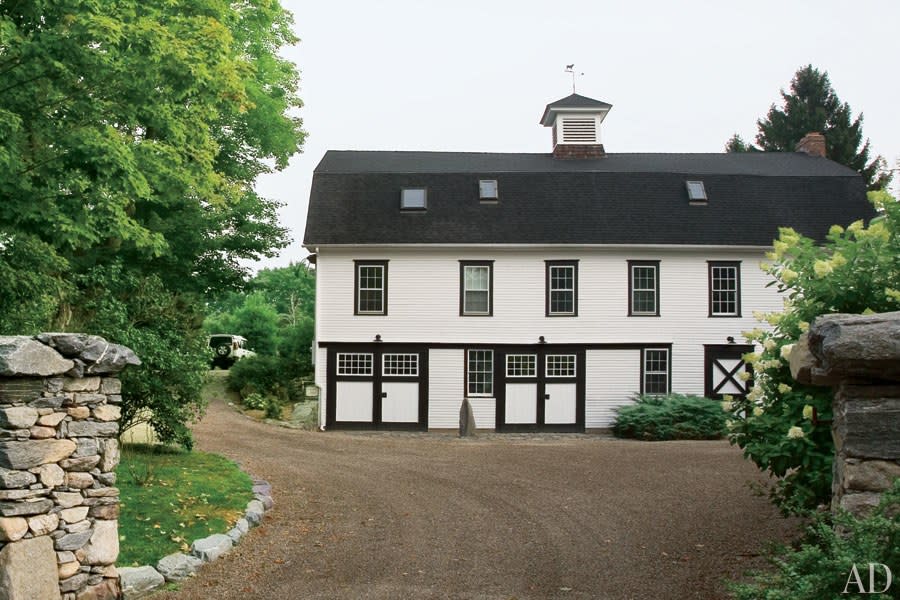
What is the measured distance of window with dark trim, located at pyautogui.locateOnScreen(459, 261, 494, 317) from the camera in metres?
24.3

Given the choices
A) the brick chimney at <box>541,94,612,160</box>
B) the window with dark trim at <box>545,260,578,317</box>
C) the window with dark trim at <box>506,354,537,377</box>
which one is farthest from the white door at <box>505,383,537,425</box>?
the brick chimney at <box>541,94,612,160</box>

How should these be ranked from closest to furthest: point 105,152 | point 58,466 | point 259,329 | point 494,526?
point 58,466 → point 494,526 → point 105,152 → point 259,329

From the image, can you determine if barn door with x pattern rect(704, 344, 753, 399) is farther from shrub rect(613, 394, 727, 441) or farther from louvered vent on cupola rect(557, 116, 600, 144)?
louvered vent on cupola rect(557, 116, 600, 144)

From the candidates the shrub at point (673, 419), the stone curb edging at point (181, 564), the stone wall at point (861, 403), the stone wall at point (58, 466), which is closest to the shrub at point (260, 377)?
the shrub at point (673, 419)

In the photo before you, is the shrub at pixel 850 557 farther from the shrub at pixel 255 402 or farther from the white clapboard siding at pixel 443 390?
the shrub at pixel 255 402

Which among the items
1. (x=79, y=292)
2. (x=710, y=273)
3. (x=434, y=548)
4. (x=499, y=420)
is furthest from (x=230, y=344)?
(x=434, y=548)

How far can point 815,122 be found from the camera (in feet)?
144

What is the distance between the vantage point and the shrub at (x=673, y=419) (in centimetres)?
2214

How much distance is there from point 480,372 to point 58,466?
17.7 m

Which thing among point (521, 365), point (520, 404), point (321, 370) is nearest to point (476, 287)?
point (521, 365)

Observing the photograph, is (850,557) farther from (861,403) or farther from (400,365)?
(400,365)

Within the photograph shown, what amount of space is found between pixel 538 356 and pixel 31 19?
1607 centimetres

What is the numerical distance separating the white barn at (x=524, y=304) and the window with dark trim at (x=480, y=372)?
0.11ft

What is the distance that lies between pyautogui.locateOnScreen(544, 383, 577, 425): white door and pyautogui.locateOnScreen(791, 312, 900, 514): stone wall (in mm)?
19061
